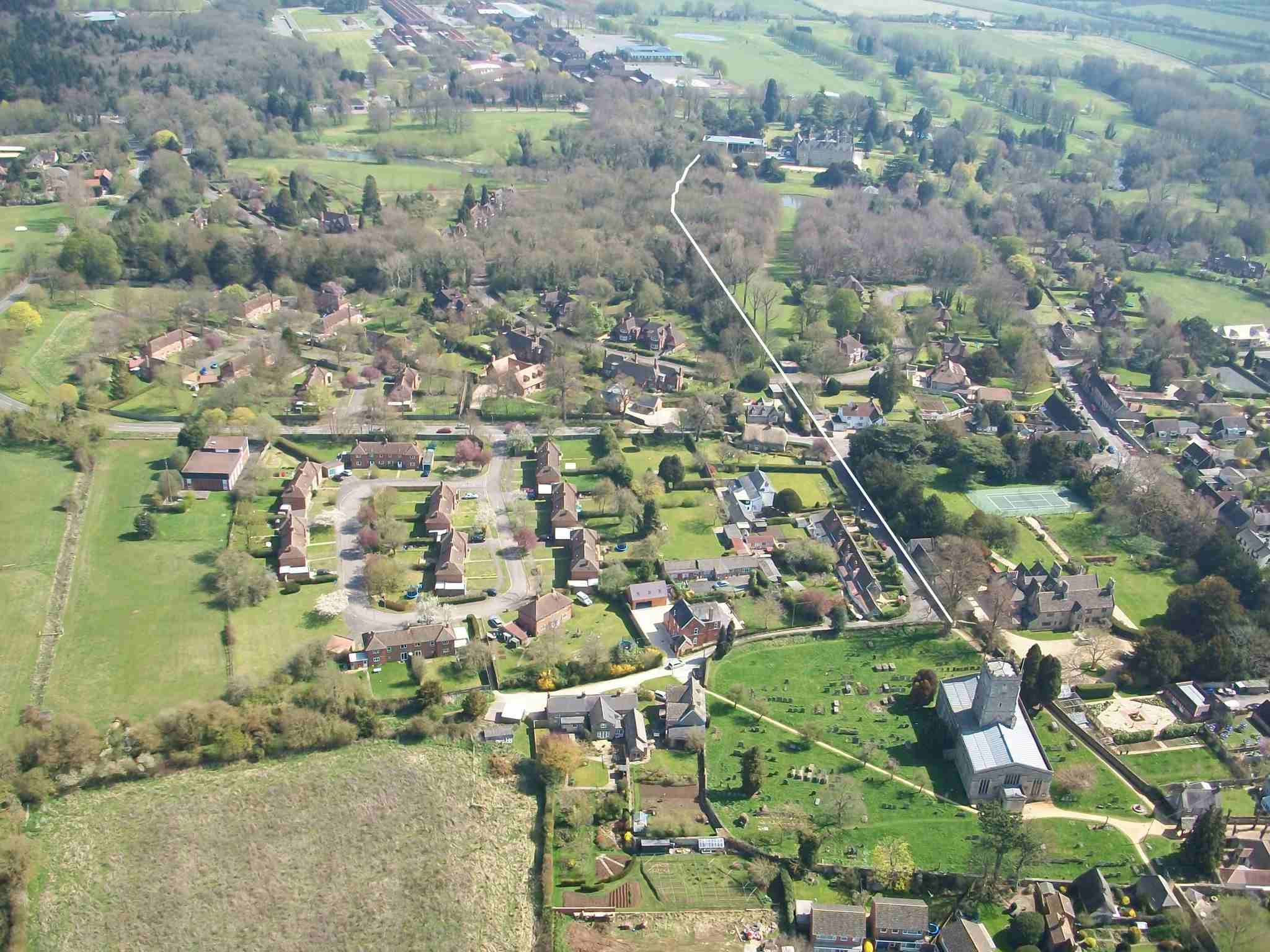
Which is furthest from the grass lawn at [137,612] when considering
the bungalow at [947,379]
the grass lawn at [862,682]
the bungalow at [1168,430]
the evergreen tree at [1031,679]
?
the bungalow at [1168,430]

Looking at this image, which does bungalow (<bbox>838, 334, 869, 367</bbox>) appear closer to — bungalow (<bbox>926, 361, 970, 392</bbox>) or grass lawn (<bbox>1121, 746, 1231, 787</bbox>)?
bungalow (<bbox>926, 361, 970, 392</bbox>)

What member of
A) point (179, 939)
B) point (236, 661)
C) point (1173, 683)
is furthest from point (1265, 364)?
point (179, 939)

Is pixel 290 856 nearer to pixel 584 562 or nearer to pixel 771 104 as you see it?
pixel 584 562

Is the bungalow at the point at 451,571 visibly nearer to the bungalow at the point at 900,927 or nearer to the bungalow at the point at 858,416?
the bungalow at the point at 900,927

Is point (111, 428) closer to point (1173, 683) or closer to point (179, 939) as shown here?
point (179, 939)
